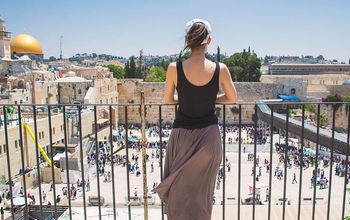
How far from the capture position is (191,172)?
1.84m

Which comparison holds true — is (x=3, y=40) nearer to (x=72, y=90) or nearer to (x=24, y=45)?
(x=24, y=45)

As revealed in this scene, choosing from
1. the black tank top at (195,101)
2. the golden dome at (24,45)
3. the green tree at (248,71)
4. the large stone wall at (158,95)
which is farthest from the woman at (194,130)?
the golden dome at (24,45)

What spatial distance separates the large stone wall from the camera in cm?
2608

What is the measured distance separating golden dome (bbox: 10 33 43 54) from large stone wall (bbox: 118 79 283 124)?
22785 millimetres

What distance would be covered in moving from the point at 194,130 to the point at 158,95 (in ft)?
80.5

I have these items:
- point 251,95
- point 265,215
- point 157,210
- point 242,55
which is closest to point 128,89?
point 251,95

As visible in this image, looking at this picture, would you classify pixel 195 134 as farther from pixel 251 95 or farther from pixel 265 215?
pixel 251 95

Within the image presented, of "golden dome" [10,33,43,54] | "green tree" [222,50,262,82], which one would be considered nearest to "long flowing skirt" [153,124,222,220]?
"green tree" [222,50,262,82]

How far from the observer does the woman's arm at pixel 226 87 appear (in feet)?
5.63

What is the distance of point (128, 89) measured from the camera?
26531 millimetres

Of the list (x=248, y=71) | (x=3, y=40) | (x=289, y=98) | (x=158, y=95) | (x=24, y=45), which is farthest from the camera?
(x=24, y=45)

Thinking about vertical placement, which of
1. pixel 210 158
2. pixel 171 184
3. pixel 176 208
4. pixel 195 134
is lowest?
pixel 176 208

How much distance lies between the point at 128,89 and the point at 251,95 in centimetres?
1108

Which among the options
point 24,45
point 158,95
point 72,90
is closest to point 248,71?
point 158,95
